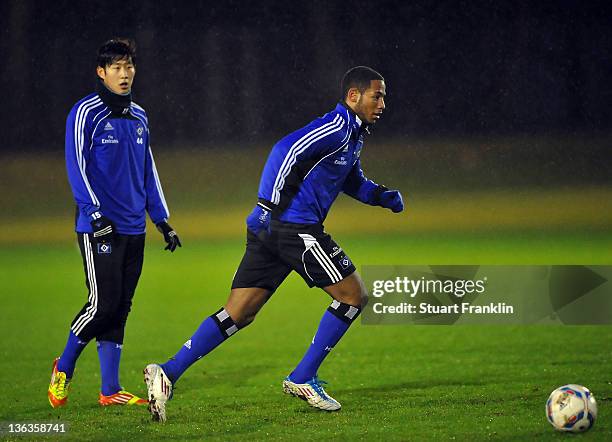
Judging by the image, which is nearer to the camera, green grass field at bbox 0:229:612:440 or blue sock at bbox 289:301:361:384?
green grass field at bbox 0:229:612:440

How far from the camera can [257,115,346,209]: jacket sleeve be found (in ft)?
18.8

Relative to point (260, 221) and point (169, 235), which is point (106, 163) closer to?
point (169, 235)

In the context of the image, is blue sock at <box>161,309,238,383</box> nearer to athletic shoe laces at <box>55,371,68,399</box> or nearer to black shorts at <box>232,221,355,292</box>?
black shorts at <box>232,221,355,292</box>

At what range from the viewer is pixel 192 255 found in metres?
11.6

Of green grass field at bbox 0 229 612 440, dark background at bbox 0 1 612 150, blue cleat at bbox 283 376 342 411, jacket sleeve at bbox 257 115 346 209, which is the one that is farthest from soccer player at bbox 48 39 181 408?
dark background at bbox 0 1 612 150

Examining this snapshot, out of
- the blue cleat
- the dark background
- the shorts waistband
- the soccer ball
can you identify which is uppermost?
the dark background

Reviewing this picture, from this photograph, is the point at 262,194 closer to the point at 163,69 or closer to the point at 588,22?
the point at 163,69

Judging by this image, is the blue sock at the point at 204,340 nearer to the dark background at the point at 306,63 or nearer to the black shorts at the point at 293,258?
the black shorts at the point at 293,258

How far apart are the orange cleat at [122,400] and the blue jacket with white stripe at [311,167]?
1301 mm

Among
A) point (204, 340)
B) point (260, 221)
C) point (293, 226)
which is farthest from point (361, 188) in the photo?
point (204, 340)

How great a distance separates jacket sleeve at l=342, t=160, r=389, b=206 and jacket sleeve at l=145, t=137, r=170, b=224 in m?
1.04

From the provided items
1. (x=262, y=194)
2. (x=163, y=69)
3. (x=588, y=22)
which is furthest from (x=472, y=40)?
(x=262, y=194)

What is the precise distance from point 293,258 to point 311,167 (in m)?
0.49

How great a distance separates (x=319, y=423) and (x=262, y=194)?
1.23 meters
